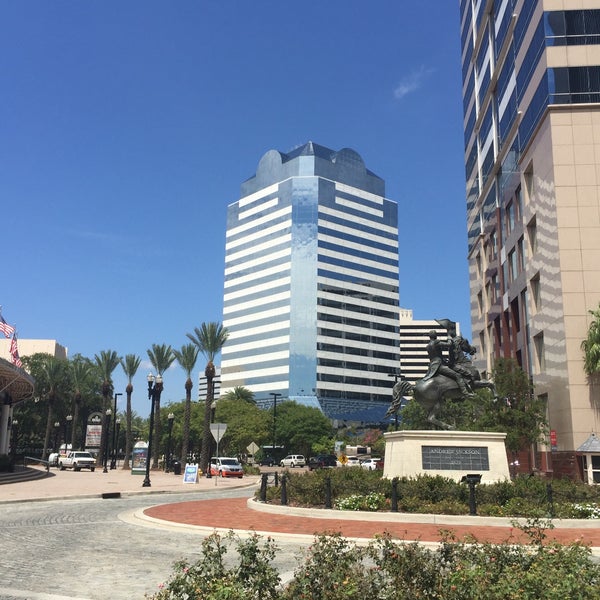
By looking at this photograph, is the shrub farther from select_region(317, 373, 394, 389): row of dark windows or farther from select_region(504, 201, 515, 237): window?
select_region(317, 373, 394, 389): row of dark windows

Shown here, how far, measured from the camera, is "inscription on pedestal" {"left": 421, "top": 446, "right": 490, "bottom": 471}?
816 inches

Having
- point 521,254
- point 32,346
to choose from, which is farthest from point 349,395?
point 521,254

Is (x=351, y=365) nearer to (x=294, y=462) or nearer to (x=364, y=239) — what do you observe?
(x=364, y=239)

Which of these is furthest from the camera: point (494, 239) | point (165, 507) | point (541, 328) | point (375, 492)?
point (494, 239)

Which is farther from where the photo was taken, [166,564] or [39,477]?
[39,477]

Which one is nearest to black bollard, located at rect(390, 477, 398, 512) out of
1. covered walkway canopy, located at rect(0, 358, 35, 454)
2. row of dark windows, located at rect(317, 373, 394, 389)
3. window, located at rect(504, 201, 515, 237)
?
covered walkway canopy, located at rect(0, 358, 35, 454)

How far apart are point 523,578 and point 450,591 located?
71 centimetres

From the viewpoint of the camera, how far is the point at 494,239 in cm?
6150

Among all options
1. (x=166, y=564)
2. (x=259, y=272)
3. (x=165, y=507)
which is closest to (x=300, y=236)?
(x=259, y=272)

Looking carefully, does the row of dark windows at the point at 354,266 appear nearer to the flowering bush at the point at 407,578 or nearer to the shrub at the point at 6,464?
the shrub at the point at 6,464

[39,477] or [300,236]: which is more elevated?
[300,236]

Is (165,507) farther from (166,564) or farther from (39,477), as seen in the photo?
(39,477)

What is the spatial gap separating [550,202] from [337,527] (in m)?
32.2

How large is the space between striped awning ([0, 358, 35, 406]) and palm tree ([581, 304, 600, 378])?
37.0 m
